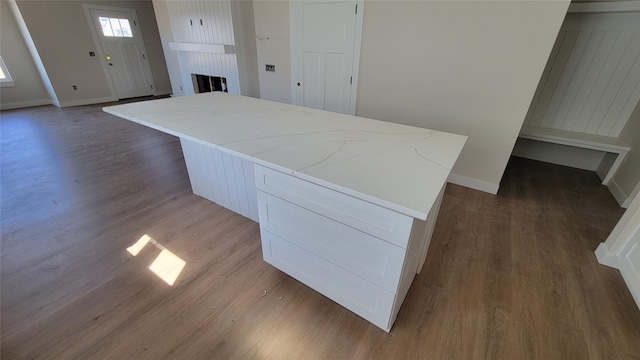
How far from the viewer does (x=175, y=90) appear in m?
5.36

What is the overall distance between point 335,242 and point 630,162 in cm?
329

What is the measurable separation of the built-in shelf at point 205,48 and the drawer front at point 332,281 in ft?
10.2

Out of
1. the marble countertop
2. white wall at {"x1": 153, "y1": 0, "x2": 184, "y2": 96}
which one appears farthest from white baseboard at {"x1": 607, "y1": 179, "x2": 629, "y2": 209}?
white wall at {"x1": 153, "y1": 0, "x2": 184, "y2": 96}

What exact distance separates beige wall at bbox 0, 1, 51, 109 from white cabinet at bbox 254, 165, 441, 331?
7.09m

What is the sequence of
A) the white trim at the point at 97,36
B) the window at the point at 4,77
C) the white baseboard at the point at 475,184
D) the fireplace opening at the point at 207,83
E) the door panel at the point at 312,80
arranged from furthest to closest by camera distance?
1. the white trim at the point at 97,36
2. the window at the point at 4,77
3. the fireplace opening at the point at 207,83
4. the door panel at the point at 312,80
5. the white baseboard at the point at 475,184

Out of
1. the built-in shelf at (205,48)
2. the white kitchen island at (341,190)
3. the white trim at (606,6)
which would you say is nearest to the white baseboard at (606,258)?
the white kitchen island at (341,190)

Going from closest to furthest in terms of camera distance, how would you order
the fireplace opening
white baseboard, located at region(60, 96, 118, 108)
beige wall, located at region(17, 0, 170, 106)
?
1. the fireplace opening
2. beige wall, located at region(17, 0, 170, 106)
3. white baseboard, located at region(60, 96, 118, 108)

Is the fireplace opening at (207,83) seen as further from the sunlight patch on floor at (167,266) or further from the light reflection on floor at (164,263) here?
the sunlight patch on floor at (167,266)

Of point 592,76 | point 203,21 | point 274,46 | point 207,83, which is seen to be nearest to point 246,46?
point 274,46

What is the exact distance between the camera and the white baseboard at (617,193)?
8.10 ft

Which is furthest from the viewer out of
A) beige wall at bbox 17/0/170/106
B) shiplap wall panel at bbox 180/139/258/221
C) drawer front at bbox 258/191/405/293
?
beige wall at bbox 17/0/170/106

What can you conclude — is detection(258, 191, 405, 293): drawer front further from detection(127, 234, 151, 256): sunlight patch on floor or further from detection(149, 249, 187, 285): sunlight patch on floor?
detection(127, 234, 151, 256): sunlight patch on floor

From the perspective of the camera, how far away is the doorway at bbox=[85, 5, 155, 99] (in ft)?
18.3

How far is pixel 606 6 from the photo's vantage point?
8.38ft
